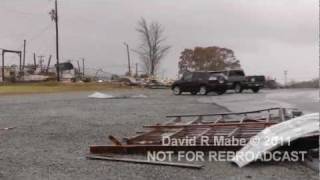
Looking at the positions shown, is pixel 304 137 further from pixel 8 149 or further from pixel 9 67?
pixel 9 67

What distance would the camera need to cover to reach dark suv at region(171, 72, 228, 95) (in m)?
43.7

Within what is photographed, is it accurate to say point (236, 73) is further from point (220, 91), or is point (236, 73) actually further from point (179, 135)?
point (179, 135)

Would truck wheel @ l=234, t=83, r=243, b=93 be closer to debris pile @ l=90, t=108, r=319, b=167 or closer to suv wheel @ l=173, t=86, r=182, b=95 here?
suv wheel @ l=173, t=86, r=182, b=95

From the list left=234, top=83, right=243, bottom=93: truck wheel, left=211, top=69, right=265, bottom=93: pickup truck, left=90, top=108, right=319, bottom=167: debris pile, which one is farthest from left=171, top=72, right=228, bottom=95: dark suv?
left=90, top=108, right=319, bottom=167: debris pile

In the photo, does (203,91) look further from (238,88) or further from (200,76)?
(238,88)

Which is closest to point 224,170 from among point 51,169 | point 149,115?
point 51,169

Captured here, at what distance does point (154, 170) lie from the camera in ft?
30.4

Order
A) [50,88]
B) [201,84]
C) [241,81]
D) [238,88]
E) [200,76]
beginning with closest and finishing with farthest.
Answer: [201,84] < [200,76] < [238,88] < [241,81] < [50,88]

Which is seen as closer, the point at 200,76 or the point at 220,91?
the point at 220,91

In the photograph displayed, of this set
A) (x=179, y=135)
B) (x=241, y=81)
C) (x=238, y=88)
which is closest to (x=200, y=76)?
(x=238, y=88)

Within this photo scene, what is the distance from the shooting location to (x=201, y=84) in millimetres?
43969

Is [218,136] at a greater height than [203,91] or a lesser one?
greater

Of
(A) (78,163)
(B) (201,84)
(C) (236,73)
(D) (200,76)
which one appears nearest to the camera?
(A) (78,163)

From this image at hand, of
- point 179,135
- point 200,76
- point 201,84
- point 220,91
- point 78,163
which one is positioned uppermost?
point 200,76
